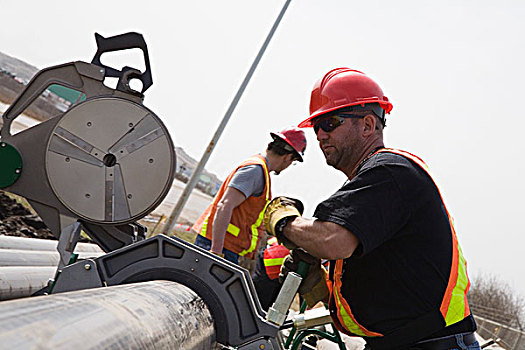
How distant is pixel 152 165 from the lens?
3.32 meters

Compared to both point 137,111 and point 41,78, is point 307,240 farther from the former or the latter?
point 41,78

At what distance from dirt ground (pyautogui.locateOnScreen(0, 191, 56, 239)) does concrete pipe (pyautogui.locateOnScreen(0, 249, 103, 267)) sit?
266 centimetres

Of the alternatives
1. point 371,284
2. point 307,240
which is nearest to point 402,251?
point 371,284

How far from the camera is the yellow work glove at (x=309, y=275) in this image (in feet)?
9.85

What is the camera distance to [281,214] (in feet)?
9.18

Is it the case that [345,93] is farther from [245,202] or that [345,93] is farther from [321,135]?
[245,202]

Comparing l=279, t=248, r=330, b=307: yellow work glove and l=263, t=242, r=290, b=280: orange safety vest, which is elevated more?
l=279, t=248, r=330, b=307: yellow work glove

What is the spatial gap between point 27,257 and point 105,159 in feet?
5.23

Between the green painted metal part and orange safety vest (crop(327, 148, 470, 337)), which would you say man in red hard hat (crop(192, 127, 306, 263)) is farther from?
orange safety vest (crop(327, 148, 470, 337))

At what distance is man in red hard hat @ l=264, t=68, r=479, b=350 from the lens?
95.9 inches

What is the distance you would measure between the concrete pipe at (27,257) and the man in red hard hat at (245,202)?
1.24 metres

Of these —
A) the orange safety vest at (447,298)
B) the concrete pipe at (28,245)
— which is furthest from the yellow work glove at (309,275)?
the concrete pipe at (28,245)

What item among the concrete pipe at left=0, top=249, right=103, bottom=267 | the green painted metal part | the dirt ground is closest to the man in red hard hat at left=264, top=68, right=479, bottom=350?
the green painted metal part

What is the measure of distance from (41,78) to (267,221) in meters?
1.63
